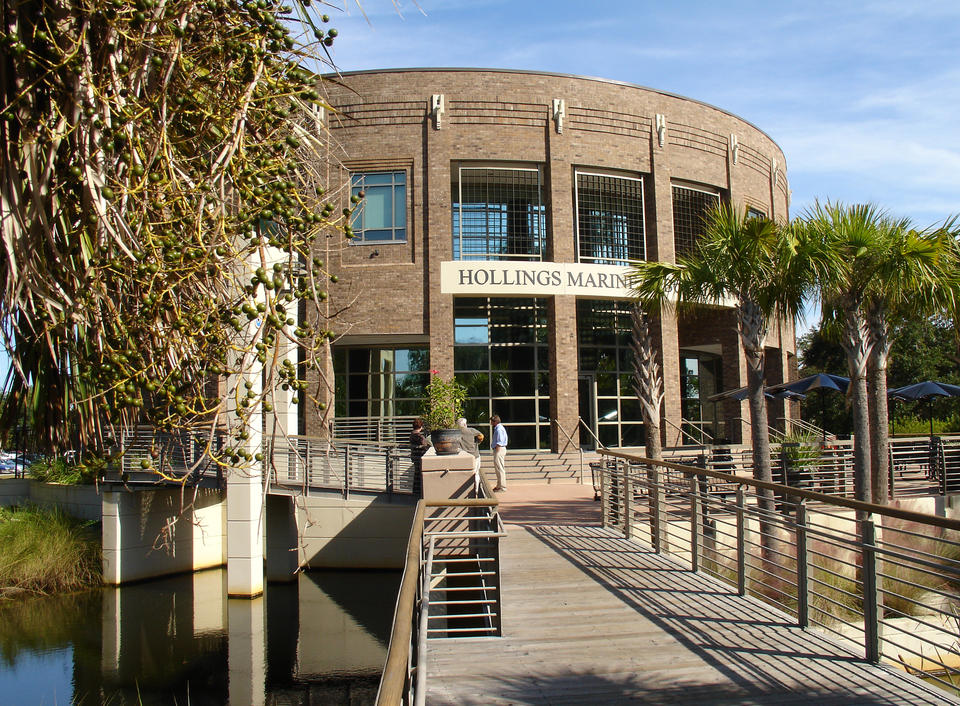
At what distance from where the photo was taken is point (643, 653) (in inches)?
248

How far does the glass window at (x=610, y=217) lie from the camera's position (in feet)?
89.1

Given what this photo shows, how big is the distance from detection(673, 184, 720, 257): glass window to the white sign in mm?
4702

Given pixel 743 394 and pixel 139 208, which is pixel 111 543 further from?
pixel 139 208

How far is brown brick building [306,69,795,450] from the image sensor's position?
24844 millimetres

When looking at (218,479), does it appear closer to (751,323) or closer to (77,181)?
(751,323)

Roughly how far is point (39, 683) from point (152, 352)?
1386 centimetres

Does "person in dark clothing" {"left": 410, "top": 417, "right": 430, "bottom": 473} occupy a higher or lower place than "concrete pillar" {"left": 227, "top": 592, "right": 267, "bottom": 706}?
higher

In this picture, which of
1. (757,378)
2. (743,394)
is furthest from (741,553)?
(743,394)

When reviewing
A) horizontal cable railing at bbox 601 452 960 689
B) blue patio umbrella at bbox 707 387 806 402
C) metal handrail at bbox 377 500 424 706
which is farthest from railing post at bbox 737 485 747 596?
blue patio umbrella at bbox 707 387 806 402

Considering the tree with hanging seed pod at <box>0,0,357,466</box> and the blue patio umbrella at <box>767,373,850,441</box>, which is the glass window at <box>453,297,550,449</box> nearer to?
the blue patio umbrella at <box>767,373,850,441</box>

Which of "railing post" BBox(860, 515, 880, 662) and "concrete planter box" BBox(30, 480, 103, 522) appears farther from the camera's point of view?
"concrete planter box" BBox(30, 480, 103, 522)

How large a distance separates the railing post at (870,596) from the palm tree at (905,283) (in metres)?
8.89

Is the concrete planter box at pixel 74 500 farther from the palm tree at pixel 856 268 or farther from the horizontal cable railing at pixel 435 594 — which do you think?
the palm tree at pixel 856 268

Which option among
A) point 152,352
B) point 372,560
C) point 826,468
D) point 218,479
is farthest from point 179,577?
→ point 152,352
